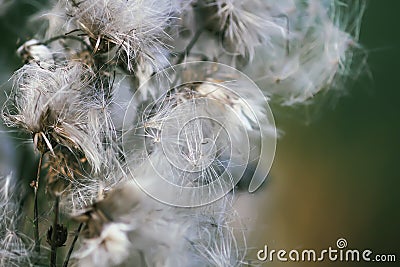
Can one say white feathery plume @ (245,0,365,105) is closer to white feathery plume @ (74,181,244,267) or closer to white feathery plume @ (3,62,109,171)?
white feathery plume @ (74,181,244,267)

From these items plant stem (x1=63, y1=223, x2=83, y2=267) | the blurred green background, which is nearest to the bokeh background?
the blurred green background

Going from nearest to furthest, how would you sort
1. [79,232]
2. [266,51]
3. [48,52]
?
[79,232], [48,52], [266,51]

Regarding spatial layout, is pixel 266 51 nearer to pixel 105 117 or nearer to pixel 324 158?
pixel 324 158

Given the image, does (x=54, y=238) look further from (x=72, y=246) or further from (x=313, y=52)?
(x=313, y=52)

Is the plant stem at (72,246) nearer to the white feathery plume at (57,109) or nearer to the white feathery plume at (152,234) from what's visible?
the white feathery plume at (152,234)

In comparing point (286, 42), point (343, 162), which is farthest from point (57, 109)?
point (343, 162)

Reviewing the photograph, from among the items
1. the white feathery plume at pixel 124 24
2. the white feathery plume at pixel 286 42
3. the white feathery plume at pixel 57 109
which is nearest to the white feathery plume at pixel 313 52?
the white feathery plume at pixel 286 42

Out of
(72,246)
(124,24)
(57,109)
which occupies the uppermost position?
(124,24)

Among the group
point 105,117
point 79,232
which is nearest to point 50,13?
point 105,117
